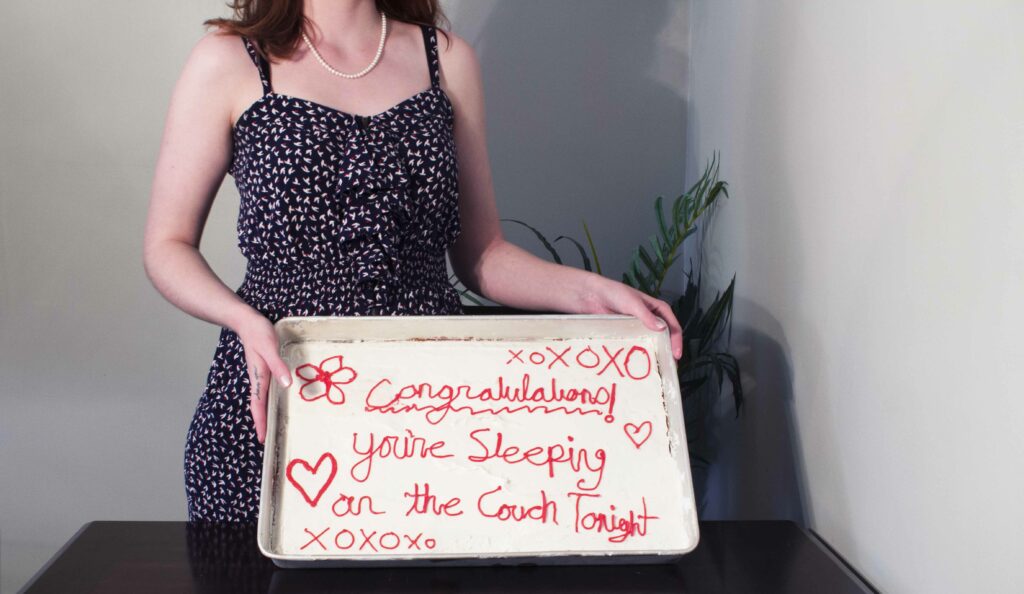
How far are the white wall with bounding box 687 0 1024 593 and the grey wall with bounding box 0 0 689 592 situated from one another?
762 mm

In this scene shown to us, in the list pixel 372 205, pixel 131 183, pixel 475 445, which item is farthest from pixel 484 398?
pixel 131 183

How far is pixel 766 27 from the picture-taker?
1.54 meters

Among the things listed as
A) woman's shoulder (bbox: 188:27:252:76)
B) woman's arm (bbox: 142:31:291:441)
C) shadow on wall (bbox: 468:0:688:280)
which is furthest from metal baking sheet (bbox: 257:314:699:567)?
shadow on wall (bbox: 468:0:688:280)

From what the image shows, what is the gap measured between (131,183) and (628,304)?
1.65 meters

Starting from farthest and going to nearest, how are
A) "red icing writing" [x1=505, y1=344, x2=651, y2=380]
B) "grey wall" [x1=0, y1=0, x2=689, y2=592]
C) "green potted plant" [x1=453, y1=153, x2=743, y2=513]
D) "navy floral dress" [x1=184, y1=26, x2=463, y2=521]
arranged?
"grey wall" [x1=0, y1=0, x2=689, y2=592]
"green potted plant" [x1=453, y1=153, x2=743, y2=513]
"navy floral dress" [x1=184, y1=26, x2=463, y2=521]
"red icing writing" [x1=505, y1=344, x2=651, y2=380]

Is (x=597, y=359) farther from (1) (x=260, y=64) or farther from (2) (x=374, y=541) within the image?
(1) (x=260, y=64)

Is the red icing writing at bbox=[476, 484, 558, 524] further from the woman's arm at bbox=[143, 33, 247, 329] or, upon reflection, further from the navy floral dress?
the woman's arm at bbox=[143, 33, 247, 329]

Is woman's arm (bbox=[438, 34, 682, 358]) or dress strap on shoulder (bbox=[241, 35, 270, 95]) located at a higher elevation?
dress strap on shoulder (bbox=[241, 35, 270, 95])

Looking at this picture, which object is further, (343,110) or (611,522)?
(343,110)

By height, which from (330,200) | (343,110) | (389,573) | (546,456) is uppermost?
(343,110)

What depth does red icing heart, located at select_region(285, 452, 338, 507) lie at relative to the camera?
92 centimetres

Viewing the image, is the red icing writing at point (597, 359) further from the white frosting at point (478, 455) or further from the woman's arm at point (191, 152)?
the woman's arm at point (191, 152)

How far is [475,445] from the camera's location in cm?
95

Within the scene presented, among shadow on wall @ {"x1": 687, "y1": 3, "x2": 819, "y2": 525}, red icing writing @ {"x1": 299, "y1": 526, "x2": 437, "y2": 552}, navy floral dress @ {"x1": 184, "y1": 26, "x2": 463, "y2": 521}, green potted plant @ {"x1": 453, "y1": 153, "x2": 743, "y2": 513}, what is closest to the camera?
red icing writing @ {"x1": 299, "y1": 526, "x2": 437, "y2": 552}
